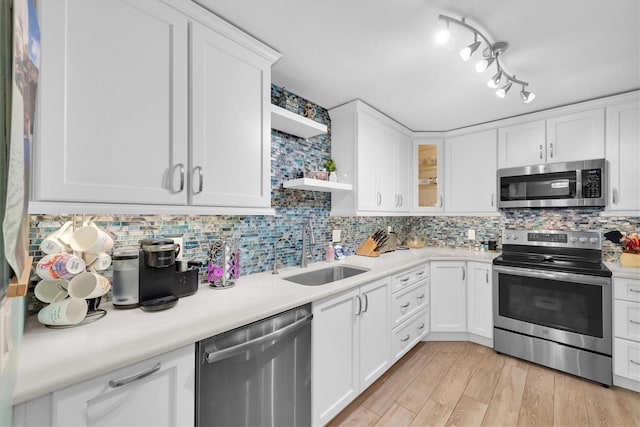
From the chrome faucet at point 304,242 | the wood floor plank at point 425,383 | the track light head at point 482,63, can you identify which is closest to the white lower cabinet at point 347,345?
the wood floor plank at point 425,383

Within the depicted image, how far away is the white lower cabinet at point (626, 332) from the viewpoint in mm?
1961

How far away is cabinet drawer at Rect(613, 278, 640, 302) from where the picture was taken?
1.96m

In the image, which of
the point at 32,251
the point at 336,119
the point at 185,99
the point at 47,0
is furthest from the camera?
the point at 336,119

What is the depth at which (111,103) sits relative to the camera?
1049mm

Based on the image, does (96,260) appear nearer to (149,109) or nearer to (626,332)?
(149,109)

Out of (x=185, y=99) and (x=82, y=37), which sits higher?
(x=82, y=37)

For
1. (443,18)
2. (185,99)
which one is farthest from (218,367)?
(443,18)

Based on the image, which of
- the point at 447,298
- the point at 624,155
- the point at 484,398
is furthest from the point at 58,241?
the point at 624,155

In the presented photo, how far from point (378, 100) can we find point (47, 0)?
2.05 m

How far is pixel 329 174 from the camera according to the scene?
2.33m

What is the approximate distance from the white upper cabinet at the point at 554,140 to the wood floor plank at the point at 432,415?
234 cm

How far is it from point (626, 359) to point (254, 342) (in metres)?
2.73

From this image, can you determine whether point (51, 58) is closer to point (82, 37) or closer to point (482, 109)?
point (82, 37)

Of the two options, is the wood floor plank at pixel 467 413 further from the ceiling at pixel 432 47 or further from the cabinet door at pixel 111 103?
the ceiling at pixel 432 47
